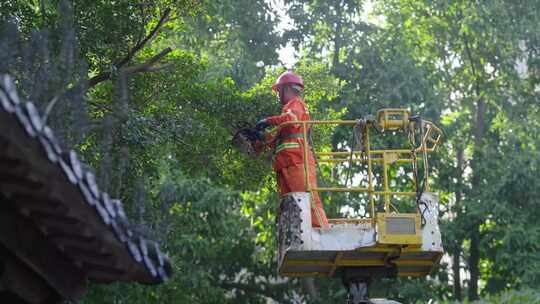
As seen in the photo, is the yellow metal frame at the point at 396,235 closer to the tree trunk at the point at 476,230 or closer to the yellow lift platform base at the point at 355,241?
the yellow lift platform base at the point at 355,241

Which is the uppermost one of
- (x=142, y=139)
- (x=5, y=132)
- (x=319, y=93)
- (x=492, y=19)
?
(x=492, y=19)

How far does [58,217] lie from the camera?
6297 millimetres

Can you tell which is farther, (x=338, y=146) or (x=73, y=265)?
(x=338, y=146)

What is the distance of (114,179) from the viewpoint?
11.2 metres

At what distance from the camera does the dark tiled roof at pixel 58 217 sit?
578cm

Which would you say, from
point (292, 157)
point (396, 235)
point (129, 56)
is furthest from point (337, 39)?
point (396, 235)

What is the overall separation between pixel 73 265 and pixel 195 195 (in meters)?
15.4

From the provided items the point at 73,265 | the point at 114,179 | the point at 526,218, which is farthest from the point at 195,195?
the point at 73,265

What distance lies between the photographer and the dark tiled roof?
19.0 ft

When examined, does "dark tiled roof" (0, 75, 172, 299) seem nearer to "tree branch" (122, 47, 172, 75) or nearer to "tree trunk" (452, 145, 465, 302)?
"tree branch" (122, 47, 172, 75)

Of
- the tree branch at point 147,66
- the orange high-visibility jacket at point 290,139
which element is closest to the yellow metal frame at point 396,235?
the orange high-visibility jacket at point 290,139

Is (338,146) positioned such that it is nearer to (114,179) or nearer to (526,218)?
(526,218)

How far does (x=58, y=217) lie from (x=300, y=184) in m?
6.16

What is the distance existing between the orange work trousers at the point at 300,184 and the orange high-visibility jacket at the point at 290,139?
0.20 feet
